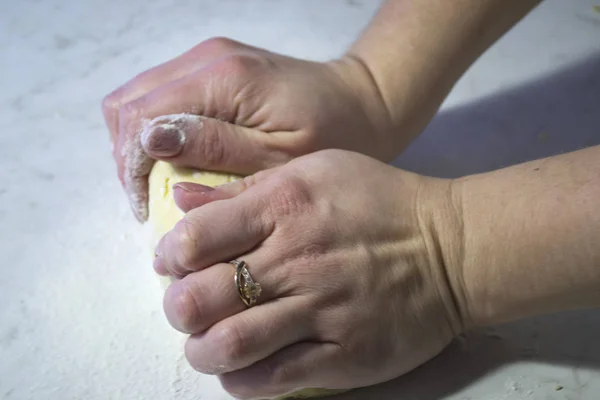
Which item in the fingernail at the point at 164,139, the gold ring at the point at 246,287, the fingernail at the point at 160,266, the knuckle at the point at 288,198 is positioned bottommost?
the fingernail at the point at 160,266

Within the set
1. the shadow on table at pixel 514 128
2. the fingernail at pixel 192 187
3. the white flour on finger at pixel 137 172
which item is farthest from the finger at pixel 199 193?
the shadow on table at pixel 514 128

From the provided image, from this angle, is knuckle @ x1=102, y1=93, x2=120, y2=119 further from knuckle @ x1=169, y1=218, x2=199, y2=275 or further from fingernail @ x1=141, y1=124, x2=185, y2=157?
knuckle @ x1=169, y1=218, x2=199, y2=275

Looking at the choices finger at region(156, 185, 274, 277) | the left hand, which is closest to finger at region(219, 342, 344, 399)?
the left hand

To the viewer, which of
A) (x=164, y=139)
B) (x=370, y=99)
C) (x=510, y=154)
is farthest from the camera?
(x=510, y=154)

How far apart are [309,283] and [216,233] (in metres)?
0.10

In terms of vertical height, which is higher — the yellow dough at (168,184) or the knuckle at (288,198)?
the knuckle at (288,198)

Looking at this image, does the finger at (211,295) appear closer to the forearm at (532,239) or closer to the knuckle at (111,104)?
the forearm at (532,239)

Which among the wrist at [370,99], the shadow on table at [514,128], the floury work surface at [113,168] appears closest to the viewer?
the floury work surface at [113,168]

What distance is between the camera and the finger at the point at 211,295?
0.55 metres

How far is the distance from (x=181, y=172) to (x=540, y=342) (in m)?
0.43

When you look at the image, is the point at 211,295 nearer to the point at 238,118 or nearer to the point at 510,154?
the point at 238,118

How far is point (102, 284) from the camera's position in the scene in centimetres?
77

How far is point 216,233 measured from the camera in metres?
0.56

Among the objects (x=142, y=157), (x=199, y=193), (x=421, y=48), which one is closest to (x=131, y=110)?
(x=142, y=157)
